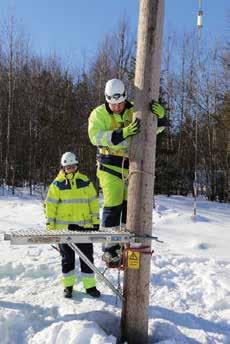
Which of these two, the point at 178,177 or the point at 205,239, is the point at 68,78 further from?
the point at 205,239

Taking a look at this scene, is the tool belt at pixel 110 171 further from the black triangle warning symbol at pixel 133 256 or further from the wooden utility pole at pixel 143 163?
the black triangle warning symbol at pixel 133 256

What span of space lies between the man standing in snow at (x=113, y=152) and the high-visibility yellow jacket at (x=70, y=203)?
630 mm

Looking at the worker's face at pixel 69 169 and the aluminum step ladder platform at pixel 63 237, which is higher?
the worker's face at pixel 69 169

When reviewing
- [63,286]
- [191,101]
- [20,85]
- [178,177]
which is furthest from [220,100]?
[63,286]

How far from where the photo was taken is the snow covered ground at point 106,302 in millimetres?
4102

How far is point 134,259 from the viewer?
404 cm

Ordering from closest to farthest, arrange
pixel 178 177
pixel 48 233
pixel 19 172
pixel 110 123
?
pixel 48 233 → pixel 110 123 → pixel 19 172 → pixel 178 177

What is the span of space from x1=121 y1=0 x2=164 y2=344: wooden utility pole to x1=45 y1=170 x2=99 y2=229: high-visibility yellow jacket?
4.64 ft

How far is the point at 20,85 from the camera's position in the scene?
25047 mm

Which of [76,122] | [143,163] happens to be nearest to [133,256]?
[143,163]

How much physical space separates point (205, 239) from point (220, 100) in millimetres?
17750

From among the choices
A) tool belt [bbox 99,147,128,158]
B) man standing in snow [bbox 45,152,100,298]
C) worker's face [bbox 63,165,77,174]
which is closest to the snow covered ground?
man standing in snow [bbox 45,152,100,298]

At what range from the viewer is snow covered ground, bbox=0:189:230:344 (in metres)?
4.10

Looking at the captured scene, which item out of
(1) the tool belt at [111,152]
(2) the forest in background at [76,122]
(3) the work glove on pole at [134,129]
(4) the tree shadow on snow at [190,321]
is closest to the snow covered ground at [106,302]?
(4) the tree shadow on snow at [190,321]
